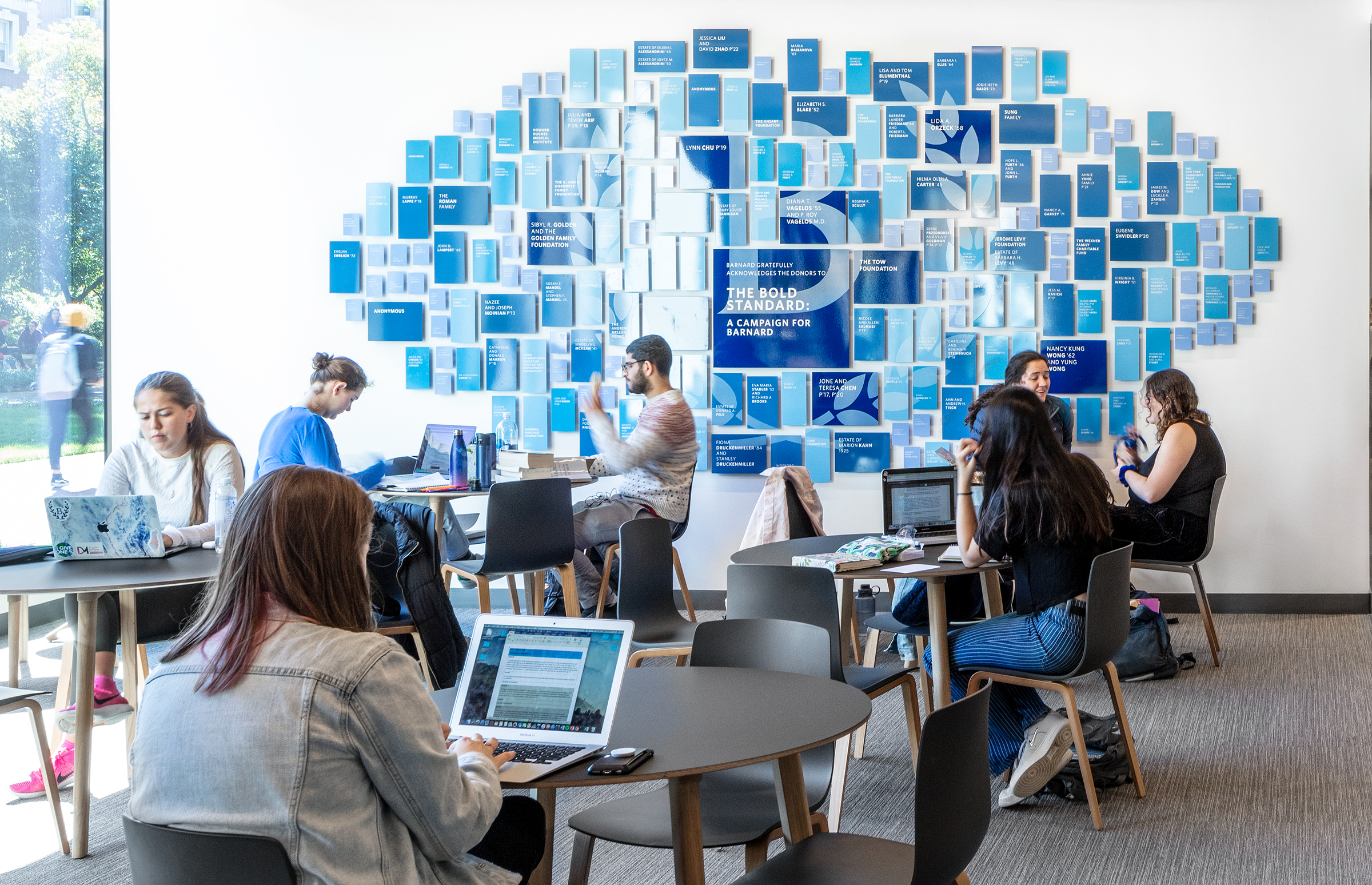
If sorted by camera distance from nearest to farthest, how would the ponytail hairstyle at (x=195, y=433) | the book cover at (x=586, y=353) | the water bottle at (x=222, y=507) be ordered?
the water bottle at (x=222, y=507) → the ponytail hairstyle at (x=195, y=433) → the book cover at (x=586, y=353)

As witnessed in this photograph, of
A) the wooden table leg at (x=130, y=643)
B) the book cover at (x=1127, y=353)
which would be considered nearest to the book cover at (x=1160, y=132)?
the book cover at (x=1127, y=353)

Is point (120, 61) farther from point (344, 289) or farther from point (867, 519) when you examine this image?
point (867, 519)

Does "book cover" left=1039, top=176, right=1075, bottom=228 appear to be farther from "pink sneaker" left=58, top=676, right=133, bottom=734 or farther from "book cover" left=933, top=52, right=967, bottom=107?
"pink sneaker" left=58, top=676, right=133, bottom=734

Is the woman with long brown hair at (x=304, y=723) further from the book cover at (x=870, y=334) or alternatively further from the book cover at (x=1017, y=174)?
the book cover at (x=1017, y=174)

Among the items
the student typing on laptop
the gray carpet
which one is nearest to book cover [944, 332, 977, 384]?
the gray carpet

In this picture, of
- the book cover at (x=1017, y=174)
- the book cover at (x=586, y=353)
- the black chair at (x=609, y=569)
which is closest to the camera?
the black chair at (x=609, y=569)

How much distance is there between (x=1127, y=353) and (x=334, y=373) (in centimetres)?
399

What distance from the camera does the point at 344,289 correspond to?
636cm

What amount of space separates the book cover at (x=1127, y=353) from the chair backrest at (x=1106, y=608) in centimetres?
290

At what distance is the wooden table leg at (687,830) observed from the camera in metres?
1.90

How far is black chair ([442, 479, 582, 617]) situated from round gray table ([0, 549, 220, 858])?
55.7 inches

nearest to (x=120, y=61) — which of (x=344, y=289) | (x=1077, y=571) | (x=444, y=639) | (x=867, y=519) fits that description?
(x=344, y=289)

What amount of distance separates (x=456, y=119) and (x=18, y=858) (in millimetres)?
4305

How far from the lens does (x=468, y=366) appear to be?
20.8 ft
